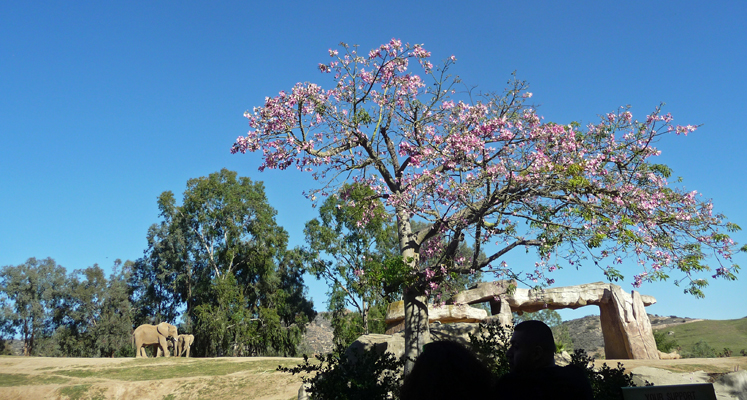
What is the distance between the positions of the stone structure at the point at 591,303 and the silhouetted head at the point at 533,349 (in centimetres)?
1825

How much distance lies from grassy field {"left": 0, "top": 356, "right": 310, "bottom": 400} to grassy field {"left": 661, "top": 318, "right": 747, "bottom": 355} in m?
32.8

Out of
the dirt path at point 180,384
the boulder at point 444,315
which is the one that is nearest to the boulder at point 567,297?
the boulder at point 444,315

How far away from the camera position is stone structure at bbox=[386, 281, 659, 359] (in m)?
20.9

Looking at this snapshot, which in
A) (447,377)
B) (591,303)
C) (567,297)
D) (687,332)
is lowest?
(687,332)

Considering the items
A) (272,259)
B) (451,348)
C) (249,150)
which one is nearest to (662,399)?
(451,348)

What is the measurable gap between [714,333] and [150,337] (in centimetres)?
4579

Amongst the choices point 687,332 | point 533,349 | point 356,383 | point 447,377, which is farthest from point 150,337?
point 687,332

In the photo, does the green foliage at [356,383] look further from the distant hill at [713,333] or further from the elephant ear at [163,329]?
the distant hill at [713,333]

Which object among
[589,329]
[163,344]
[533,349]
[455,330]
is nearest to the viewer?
[533,349]

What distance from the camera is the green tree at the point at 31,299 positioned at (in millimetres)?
39188

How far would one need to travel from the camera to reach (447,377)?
2.31 meters

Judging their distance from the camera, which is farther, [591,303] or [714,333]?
[714,333]

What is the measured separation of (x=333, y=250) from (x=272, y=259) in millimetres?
5040

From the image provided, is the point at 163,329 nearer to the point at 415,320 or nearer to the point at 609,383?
the point at 415,320
